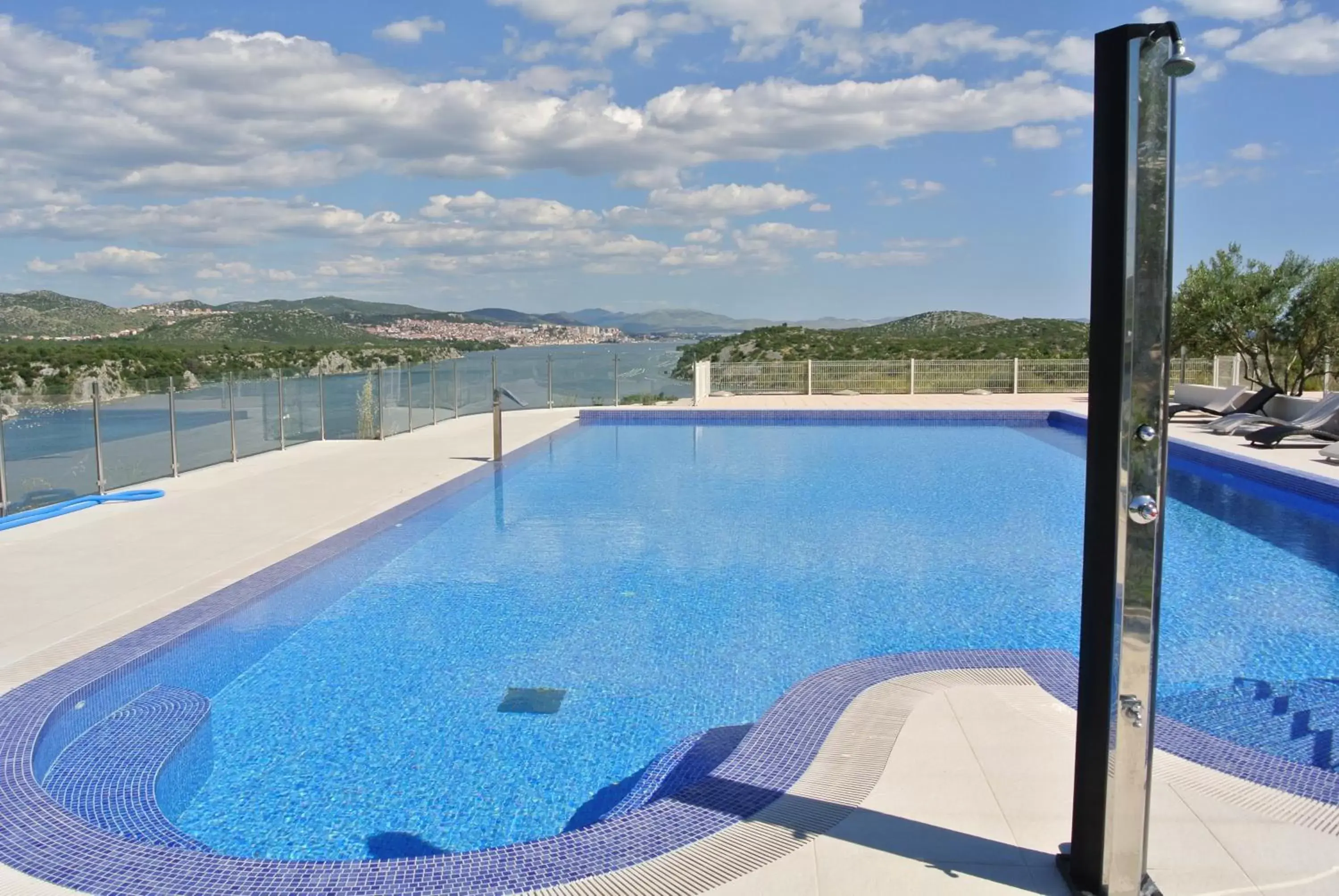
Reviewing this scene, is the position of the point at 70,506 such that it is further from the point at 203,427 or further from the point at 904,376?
the point at 904,376

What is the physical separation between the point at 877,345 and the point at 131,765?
2188 centimetres

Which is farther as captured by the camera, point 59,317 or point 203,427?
point 59,317

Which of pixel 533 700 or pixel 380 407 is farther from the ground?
pixel 380 407

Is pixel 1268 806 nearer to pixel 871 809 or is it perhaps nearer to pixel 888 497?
pixel 871 809

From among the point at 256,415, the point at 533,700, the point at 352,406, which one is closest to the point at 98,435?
the point at 256,415

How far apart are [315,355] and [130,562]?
24.9 ft

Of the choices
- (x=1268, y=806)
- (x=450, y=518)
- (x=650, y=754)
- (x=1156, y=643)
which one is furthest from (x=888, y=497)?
(x=1156, y=643)

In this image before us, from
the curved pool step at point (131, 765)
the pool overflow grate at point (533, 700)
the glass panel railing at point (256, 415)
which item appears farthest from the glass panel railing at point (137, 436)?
the pool overflow grate at point (533, 700)

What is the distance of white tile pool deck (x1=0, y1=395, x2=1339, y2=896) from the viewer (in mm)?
2426

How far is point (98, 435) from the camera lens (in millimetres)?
8523

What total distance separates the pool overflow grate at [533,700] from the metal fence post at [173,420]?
6.51 meters

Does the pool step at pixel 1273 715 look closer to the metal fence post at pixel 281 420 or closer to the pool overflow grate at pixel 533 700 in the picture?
the pool overflow grate at pixel 533 700

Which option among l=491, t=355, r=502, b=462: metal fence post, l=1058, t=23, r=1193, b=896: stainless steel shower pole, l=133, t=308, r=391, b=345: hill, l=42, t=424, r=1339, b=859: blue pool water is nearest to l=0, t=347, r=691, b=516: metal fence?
l=491, t=355, r=502, b=462: metal fence post

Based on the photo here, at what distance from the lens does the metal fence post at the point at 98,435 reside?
27.9 feet
